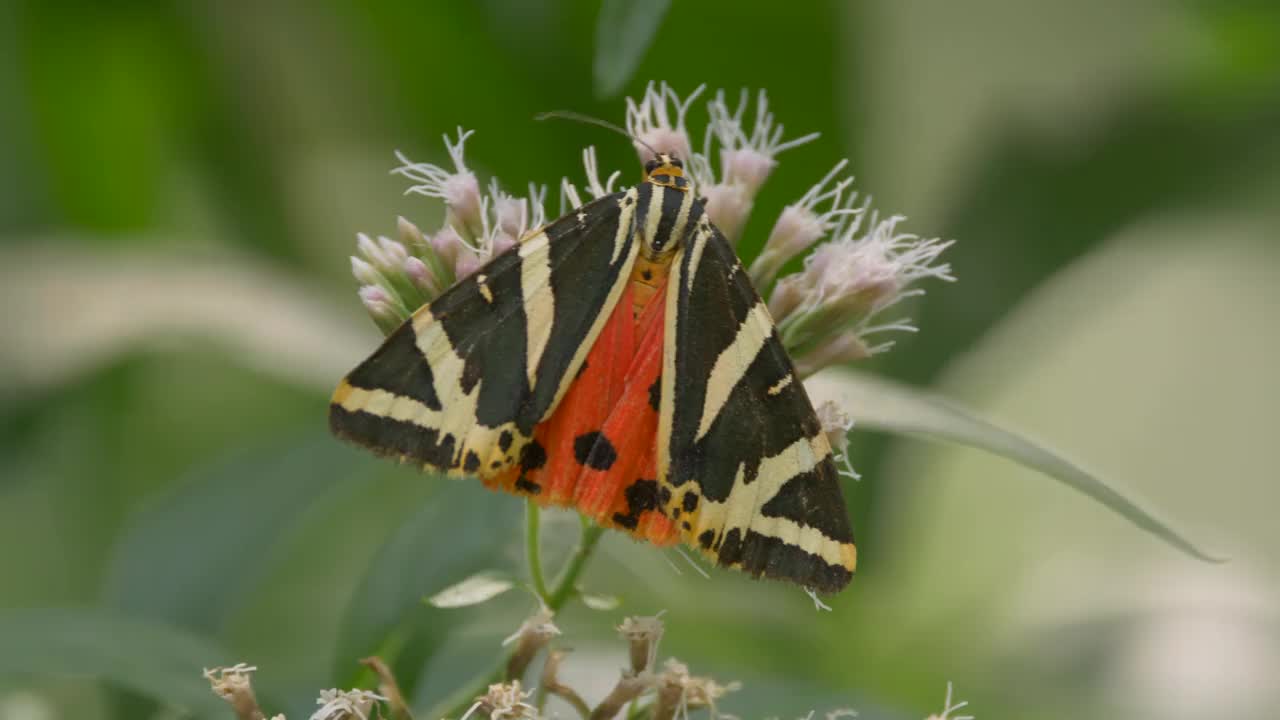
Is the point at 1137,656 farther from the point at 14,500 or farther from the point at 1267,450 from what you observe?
the point at 14,500

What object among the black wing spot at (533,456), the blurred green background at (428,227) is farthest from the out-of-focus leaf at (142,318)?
the black wing spot at (533,456)

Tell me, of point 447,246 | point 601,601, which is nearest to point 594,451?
point 601,601

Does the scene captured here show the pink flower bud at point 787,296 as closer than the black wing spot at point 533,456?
No

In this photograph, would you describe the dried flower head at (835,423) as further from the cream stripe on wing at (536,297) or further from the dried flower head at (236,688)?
the dried flower head at (236,688)

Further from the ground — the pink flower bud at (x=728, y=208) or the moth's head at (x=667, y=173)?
the pink flower bud at (x=728, y=208)

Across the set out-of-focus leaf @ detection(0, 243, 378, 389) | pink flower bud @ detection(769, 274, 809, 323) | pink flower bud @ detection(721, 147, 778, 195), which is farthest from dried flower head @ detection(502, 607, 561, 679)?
out-of-focus leaf @ detection(0, 243, 378, 389)

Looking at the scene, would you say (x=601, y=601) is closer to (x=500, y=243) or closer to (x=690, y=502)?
(x=690, y=502)
